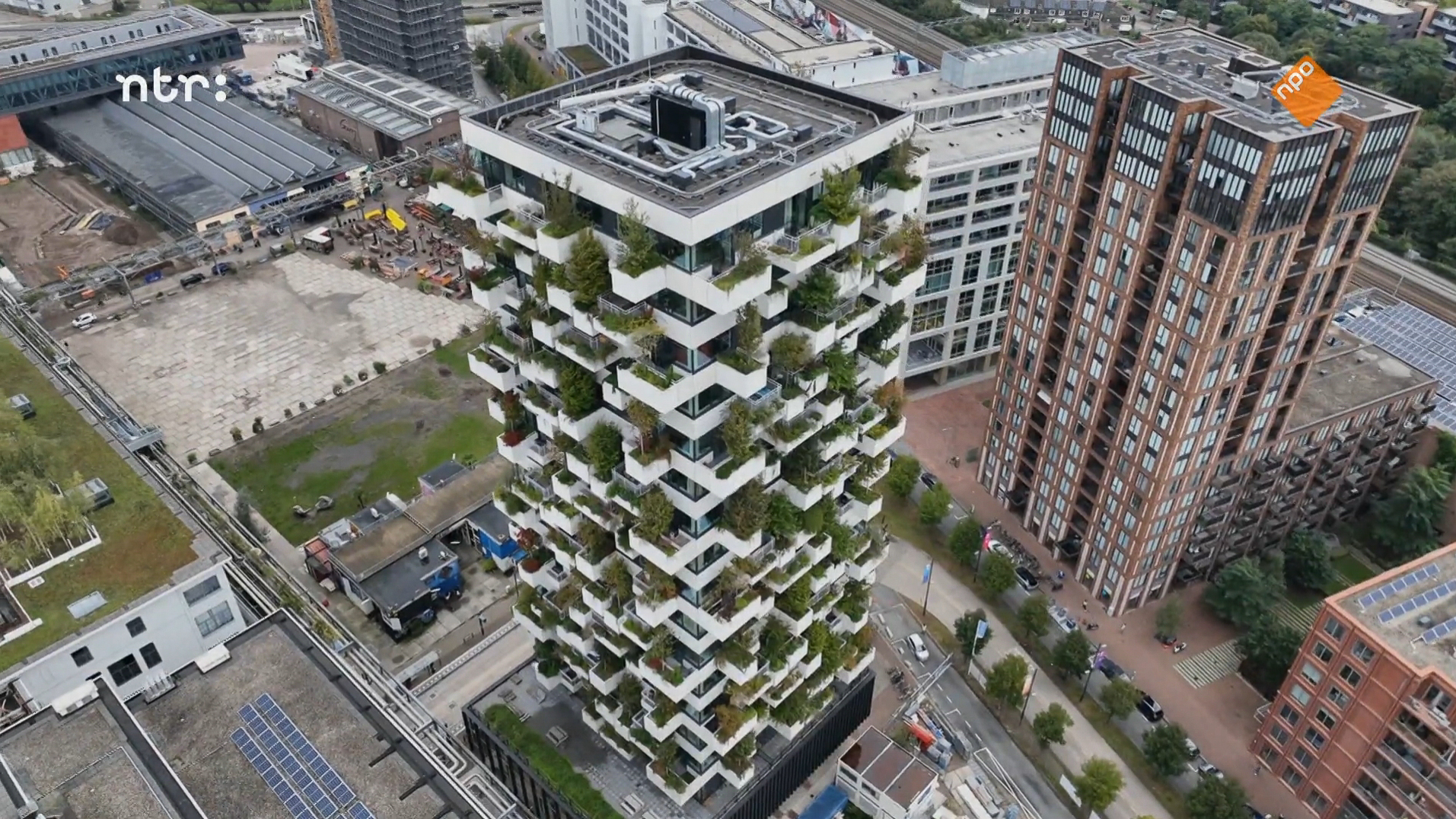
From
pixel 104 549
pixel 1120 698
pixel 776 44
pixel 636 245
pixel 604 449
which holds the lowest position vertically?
pixel 1120 698

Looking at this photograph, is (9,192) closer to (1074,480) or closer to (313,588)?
(313,588)

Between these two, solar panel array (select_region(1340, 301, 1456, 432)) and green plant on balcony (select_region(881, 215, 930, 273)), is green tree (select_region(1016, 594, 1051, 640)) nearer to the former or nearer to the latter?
green plant on balcony (select_region(881, 215, 930, 273))

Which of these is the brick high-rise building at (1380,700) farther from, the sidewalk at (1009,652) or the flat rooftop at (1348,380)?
the flat rooftop at (1348,380)

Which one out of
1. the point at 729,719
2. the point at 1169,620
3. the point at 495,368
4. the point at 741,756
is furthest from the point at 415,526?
the point at 1169,620

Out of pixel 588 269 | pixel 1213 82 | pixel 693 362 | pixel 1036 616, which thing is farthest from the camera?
pixel 1036 616

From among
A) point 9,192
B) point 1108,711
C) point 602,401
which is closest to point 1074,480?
point 1108,711

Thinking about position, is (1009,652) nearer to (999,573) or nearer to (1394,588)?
(999,573)
